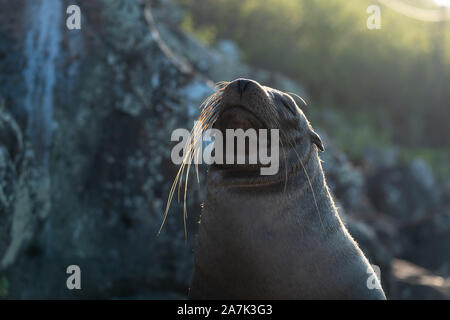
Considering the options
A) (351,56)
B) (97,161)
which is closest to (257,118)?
(97,161)

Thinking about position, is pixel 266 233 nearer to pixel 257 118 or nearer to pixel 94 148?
→ pixel 257 118

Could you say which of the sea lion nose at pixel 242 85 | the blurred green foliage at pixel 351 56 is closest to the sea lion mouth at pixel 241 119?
the sea lion nose at pixel 242 85

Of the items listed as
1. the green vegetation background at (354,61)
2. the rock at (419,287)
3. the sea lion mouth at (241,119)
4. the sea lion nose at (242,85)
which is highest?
the green vegetation background at (354,61)

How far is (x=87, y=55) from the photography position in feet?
19.9

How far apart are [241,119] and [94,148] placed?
8.29 ft

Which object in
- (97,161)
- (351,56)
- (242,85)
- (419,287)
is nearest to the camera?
(242,85)

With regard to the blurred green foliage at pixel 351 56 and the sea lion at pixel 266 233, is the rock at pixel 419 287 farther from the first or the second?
the blurred green foliage at pixel 351 56

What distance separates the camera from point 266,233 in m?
3.83

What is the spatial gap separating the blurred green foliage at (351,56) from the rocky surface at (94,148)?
1883cm

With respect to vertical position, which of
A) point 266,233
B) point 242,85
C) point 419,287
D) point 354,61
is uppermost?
point 354,61

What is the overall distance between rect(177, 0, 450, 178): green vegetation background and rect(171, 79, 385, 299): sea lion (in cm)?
1869

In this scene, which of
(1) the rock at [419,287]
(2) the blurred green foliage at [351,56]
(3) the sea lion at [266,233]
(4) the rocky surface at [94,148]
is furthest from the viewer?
(2) the blurred green foliage at [351,56]

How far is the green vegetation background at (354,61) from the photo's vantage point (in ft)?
84.9

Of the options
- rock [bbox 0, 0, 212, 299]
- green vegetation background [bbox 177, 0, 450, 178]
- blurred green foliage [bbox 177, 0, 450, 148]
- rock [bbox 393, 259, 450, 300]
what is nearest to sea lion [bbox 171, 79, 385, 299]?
rock [bbox 0, 0, 212, 299]
